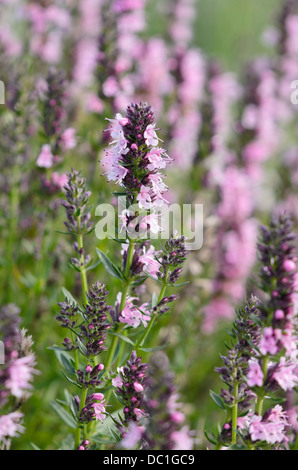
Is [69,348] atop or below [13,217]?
below

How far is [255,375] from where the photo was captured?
179cm

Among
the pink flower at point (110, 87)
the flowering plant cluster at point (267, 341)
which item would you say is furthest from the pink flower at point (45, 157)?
the flowering plant cluster at point (267, 341)

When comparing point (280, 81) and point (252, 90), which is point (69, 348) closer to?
point (252, 90)

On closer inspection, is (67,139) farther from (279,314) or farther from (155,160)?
(279,314)

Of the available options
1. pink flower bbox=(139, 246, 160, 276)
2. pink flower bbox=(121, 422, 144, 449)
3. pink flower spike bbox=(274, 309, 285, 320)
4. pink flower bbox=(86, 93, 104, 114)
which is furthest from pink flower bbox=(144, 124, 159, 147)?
pink flower bbox=(86, 93, 104, 114)

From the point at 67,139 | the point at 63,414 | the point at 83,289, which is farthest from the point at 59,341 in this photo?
the point at 83,289

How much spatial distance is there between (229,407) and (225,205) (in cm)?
272

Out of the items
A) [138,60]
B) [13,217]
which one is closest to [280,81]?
[138,60]

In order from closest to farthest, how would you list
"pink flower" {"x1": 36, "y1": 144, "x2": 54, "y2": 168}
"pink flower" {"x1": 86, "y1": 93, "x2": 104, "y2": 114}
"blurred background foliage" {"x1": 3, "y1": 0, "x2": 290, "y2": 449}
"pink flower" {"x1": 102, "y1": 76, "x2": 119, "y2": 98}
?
"pink flower" {"x1": 36, "y1": 144, "x2": 54, "y2": 168} → "blurred background foliage" {"x1": 3, "y1": 0, "x2": 290, "y2": 449} → "pink flower" {"x1": 102, "y1": 76, "x2": 119, "y2": 98} → "pink flower" {"x1": 86, "y1": 93, "x2": 104, "y2": 114}

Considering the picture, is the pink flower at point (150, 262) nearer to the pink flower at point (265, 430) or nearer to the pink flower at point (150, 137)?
the pink flower at point (150, 137)

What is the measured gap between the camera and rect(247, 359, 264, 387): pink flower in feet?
5.82

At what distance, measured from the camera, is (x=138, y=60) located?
17.4 feet

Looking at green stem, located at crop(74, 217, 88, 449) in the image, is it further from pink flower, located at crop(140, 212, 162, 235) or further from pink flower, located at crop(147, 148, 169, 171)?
pink flower, located at crop(147, 148, 169, 171)

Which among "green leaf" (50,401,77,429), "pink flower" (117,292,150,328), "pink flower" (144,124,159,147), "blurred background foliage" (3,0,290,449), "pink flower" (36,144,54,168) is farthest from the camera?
"blurred background foliage" (3,0,290,449)
